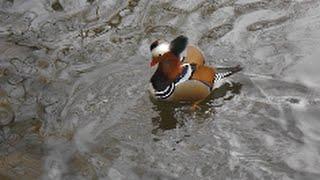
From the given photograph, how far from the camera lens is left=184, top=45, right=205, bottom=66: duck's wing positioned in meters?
6.89

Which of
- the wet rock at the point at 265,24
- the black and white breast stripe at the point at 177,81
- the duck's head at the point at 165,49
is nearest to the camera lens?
the duck's head at the point at 165,49

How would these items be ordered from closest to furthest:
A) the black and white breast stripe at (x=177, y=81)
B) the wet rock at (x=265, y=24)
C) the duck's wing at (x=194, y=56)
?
the black and white breast stripe at (x=177, y=81), the duck's wing at (x=194, y=56), the wet rock at (x=265, y=24)

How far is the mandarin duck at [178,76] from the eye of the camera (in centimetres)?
659

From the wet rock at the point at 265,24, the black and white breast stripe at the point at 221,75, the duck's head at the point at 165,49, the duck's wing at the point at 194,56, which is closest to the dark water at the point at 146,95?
the wet rock at the point at 265,24

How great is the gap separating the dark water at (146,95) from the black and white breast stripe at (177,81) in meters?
0.23

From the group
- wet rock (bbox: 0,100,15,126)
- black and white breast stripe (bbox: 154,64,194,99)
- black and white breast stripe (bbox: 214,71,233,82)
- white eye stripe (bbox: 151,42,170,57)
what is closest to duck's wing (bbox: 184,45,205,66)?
black and white breast stripe (bbox: 154,64,194,99)

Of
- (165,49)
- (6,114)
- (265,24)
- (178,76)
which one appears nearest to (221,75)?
(178,76)

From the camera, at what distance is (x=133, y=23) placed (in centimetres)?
841

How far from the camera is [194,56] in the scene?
6977 millimetres

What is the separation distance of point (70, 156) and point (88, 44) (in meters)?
2.12

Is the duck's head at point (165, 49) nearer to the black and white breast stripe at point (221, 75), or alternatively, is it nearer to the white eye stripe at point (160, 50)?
the white eye stripe at point (160, 50)

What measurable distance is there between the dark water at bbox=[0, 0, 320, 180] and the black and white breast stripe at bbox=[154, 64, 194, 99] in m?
0.23

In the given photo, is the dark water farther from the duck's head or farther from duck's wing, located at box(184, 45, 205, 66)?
the duck's head

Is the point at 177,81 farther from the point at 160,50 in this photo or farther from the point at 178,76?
the point at 160,50
